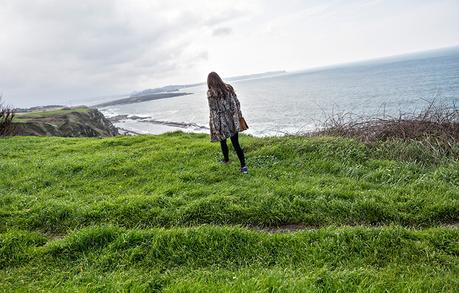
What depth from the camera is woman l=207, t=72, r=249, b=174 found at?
7785mm

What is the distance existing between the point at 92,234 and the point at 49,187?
382 cm

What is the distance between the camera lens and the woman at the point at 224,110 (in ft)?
25.5

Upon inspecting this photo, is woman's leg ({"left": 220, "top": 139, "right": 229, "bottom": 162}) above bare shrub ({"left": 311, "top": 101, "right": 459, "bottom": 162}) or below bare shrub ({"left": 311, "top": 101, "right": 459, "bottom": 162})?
above

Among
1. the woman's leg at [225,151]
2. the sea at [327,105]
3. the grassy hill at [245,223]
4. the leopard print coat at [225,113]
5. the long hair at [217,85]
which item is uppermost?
the long hair at [217,85]

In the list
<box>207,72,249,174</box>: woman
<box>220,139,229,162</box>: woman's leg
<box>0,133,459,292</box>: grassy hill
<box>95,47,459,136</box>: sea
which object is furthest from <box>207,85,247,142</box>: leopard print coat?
<box>95,47,459,136</box>: sea

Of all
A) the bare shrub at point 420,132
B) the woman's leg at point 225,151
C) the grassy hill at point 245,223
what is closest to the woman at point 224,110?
the woman's leg at point 225,151

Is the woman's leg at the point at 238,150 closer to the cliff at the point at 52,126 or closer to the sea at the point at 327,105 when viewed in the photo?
the sea at the point at 327,105

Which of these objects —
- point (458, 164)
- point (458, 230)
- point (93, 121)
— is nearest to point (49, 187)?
point (458, 230)

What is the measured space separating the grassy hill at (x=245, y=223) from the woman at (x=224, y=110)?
0.94 meters

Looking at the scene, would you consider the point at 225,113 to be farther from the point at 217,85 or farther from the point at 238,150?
the point at 238,150

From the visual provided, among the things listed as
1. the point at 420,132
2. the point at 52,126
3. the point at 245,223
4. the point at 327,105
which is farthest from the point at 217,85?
the point at 327,105

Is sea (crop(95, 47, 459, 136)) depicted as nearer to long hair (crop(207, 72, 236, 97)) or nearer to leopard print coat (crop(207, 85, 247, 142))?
leopard print coat (crop(207, 85, 247, 142))

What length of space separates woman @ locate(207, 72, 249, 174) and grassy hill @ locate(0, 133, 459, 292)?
36.9 inches

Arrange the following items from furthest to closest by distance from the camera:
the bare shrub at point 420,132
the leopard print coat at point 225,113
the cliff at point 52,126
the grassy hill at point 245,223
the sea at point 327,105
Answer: the sea at point 327,105 → the cliff at point 52,126 → the bare shrub at point 420,132 → the leopard print coat at point 225,113 → the grassy hill at point 245,223
